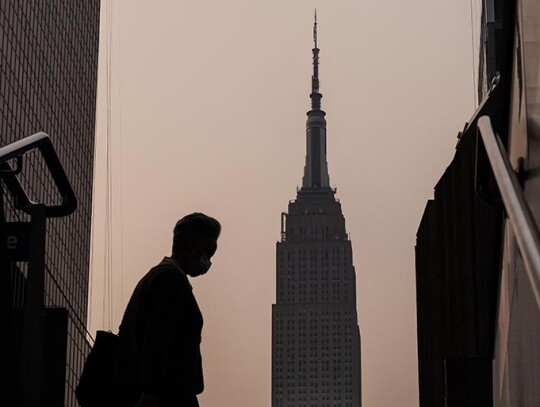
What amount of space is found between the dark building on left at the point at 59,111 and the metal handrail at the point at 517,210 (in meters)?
45.7

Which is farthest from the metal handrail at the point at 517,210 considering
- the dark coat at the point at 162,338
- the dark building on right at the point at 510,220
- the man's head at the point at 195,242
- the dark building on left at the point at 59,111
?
the dark building on left at the point at 59,111

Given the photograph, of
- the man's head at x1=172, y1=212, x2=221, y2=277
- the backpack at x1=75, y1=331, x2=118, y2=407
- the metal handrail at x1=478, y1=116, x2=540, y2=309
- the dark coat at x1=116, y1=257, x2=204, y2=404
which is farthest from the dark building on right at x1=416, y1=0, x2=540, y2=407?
the backpack at x1=75, y1=331, x2=118, y2=407

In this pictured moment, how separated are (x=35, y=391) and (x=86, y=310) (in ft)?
320

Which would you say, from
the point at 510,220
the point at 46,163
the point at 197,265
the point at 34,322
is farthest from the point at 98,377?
the point at 510,220

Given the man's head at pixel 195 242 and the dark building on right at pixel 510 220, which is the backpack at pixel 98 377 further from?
the dark building on right at pixel 510 220

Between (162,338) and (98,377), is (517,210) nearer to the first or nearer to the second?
(162,338)

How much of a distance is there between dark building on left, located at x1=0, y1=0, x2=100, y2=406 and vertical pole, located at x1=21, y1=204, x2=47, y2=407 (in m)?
44.9

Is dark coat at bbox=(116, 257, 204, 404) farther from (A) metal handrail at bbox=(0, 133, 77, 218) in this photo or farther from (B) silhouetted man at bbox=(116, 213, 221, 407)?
(A) metal handrail at bbox=(0, 133, 77, 218)

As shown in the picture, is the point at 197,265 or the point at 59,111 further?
the point at 59,111

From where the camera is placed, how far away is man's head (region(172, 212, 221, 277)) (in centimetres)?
482

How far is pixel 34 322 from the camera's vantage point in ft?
14.1

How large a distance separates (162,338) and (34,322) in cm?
51

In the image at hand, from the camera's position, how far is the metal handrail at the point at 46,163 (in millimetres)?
4523

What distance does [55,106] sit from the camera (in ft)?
289
